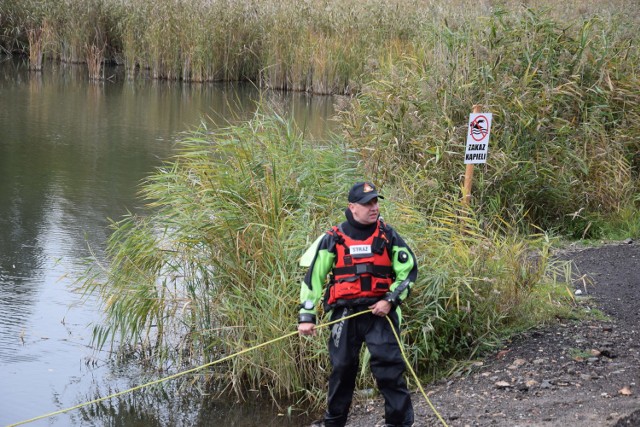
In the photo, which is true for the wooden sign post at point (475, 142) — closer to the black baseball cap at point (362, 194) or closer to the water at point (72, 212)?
the water at point (72, 212)

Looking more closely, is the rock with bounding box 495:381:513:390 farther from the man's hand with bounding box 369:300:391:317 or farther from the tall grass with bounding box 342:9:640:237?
the tall grass with bounding box 342:9:640:237

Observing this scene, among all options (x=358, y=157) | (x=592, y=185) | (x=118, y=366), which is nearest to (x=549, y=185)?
(x=592, y=185)

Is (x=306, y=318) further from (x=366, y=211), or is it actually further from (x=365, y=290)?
(x=366, y=211)

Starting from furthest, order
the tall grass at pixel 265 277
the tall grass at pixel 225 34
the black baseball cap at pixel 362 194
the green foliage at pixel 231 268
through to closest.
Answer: the tall grass at pixel 225 34
the green foliage at pixel 231 268
the tall grass at pixel 265 277
the black baseball cap at pixel 362 194

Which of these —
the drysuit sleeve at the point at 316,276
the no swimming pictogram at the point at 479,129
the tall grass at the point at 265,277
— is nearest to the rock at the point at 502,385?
the tall grass at the point at 265,277

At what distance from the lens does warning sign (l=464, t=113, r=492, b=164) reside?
756 centimetres

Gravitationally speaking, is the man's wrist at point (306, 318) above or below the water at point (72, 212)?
above

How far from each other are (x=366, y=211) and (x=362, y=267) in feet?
0.99

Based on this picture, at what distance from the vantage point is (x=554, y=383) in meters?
5.82

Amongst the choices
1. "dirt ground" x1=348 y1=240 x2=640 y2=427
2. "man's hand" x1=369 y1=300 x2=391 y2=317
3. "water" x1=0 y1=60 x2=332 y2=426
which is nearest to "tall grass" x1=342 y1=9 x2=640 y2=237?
"water" x1=0 y1=60 x2=332 y2=426

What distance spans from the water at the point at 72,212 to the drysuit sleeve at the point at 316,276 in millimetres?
1724

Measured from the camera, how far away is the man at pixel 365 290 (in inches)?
193

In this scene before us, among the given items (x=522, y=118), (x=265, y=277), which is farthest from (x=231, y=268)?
(x=522, y=118)

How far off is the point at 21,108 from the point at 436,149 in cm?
1250
